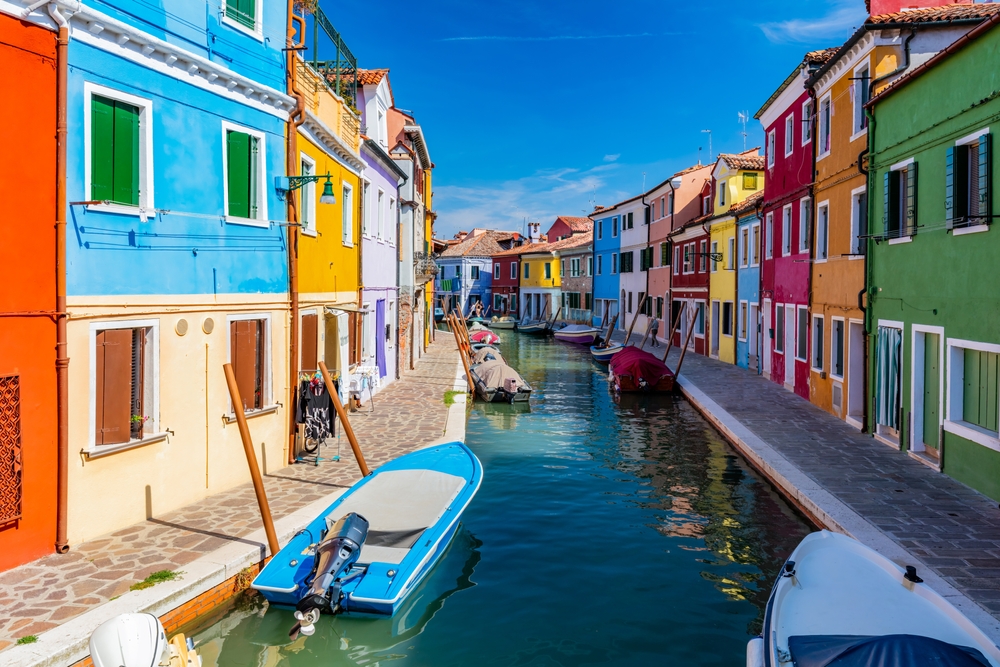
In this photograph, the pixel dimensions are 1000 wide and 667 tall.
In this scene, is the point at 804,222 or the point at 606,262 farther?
the point at 606,262

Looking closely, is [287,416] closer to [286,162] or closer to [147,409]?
[147,409]

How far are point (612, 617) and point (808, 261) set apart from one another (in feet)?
48.5

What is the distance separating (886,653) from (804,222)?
1767 cm

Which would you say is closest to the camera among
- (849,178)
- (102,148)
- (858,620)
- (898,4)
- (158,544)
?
(858,620)

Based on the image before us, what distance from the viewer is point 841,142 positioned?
1733 cm

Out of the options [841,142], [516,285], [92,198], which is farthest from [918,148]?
[516,285]

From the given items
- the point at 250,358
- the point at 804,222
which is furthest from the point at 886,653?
the point at 804,222

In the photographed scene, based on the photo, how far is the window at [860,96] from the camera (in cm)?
1587

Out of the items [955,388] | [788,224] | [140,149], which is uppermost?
[788,224]

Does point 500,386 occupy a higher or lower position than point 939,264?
lower

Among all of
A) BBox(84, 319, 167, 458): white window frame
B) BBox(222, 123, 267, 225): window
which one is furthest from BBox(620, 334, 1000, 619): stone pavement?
BBox(222, 123, 267, 225): window

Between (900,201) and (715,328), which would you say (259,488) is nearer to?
(900,201)

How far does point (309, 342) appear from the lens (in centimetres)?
1401

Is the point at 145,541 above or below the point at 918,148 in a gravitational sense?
below
